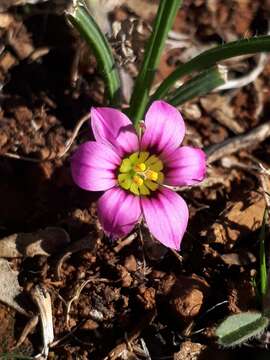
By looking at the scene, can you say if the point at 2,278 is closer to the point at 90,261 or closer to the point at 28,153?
the point at 90,261

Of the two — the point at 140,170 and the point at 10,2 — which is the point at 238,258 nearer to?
the point at 140,170

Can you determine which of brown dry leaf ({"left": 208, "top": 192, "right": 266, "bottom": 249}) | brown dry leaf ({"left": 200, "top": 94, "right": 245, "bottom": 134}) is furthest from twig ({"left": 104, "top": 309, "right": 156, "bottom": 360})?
brown dry leaf ({"left": 200, "top": 94, "right": 245, "bottom": 134})

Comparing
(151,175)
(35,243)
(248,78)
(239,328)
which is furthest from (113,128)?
(248,78)

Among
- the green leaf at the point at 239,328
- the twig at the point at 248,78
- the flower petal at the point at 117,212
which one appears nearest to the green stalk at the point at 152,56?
the flower petal at the point at 117,212

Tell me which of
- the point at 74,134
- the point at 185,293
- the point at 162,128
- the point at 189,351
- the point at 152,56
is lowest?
the point at 189,351

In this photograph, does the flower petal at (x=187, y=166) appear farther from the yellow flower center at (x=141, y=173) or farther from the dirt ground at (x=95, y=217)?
the dirt ground at (x=95, y=217)

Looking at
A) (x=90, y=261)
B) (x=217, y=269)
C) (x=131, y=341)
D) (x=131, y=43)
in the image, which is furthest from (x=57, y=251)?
(x=131, y=43)

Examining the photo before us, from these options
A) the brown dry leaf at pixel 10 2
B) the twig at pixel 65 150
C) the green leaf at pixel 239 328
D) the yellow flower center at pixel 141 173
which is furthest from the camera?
the brown dry leaf at pixel 10 2
